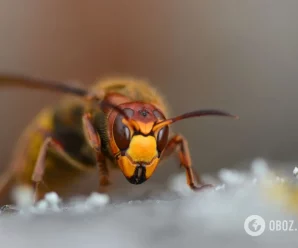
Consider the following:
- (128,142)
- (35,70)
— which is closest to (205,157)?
(35,70)

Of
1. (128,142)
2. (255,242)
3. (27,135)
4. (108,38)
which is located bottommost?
(255,242)

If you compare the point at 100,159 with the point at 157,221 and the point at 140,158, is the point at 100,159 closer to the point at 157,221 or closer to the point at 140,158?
the point at 140,158

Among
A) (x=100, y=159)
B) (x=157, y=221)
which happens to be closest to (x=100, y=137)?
(x=100, y=159)

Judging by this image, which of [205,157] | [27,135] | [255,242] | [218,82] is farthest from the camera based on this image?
[218,82]

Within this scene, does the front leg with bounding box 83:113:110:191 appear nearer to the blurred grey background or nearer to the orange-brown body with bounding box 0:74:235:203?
the orange-brown body with bounding box 0:74:235:203

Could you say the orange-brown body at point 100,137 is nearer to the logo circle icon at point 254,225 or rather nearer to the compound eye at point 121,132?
the compound eye at point 121,132

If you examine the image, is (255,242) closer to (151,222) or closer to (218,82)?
(151,222)

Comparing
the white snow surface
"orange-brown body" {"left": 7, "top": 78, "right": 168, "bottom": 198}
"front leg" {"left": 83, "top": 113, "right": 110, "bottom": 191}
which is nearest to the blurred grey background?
"orange-brown body" {"left": 7, "top": 78, "right": 168, "bottom": 198}
